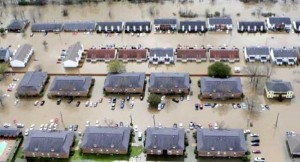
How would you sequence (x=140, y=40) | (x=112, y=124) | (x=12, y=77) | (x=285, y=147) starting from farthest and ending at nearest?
(x=140, y=40) < (x=12, y=77) < (x=112, y=124) < (x=285, y=147)

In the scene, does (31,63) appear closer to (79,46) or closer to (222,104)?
(79,46)

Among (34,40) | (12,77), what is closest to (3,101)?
(12,77)

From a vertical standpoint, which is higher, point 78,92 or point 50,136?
point 78,92

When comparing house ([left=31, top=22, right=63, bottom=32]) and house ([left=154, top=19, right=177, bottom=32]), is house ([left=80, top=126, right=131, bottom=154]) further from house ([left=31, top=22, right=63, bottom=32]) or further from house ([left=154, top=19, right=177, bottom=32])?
house ([left=31, top=22, right=63, bottom=32])

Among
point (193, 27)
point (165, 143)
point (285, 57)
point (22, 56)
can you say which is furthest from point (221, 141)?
point (22, 56)

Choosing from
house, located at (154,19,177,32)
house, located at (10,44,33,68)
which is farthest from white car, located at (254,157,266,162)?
house, located at (10,44,33,68)

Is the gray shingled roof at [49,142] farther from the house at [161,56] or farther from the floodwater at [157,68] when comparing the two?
the house at [161,56]

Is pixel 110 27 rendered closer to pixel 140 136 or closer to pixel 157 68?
pixel 157 68
